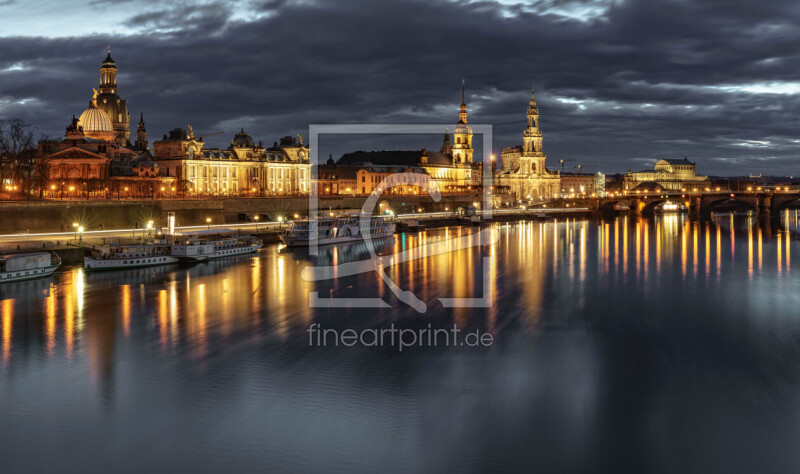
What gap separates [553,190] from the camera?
180 m

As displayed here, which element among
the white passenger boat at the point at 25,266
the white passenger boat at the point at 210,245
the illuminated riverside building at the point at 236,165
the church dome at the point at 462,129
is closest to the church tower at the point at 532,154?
the church dome at the point at 462,129

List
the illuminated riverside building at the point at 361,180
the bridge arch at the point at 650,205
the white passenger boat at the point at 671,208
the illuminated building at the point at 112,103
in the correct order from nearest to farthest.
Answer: the illuminated building at the point at 112,103 → the illuminated riverside building at the point at 361,180 → the bridge arch at the point at 650,205 → the white passenger boat at the point at 671,208

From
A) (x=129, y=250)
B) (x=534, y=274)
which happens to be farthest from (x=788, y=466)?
(x=129, y=250)

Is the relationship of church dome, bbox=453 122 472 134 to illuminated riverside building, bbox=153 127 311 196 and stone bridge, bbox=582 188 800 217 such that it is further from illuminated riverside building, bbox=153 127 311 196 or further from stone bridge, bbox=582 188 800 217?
illuminated riverside building, bbox=153 127 311 196

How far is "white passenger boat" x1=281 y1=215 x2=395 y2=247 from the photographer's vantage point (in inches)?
2421

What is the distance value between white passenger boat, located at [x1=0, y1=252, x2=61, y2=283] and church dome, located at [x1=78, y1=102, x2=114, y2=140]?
70155 millimetres

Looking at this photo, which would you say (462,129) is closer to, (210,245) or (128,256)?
(210,245)

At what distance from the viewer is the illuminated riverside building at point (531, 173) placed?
175625mm

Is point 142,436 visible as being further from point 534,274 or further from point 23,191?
point 23,191

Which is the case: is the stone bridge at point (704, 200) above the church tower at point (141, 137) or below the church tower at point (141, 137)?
below

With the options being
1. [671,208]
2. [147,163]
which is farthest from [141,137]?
[671,208]

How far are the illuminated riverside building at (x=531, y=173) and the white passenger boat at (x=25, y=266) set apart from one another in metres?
142

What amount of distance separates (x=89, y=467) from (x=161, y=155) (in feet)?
290

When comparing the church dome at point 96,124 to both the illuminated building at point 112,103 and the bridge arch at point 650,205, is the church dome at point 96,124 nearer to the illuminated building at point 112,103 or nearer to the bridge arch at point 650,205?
the illuminated building at point 112,103
